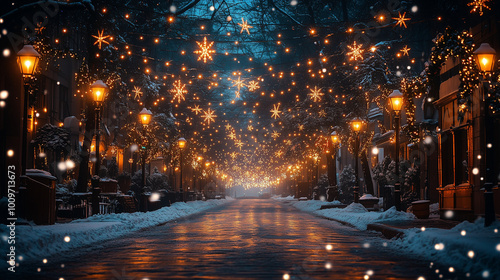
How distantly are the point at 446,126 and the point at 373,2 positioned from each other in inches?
604

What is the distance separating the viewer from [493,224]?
16.0m

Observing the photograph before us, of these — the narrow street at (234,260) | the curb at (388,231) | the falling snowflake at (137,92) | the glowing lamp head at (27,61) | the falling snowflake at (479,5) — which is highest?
the falling snowflake at (137,92)

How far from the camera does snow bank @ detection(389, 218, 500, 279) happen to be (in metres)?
10.6

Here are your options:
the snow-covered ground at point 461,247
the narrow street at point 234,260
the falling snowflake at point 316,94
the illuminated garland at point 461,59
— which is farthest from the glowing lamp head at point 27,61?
the falling snowflake at point 316,94

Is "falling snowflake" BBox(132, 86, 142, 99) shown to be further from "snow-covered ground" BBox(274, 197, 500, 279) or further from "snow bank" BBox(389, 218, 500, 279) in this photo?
"snow bank" BBox(389, 218, 500, 279)

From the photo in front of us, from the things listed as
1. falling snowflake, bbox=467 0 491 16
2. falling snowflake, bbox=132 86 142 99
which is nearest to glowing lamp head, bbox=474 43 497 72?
falling snowflake, bbox=467 0 491 16

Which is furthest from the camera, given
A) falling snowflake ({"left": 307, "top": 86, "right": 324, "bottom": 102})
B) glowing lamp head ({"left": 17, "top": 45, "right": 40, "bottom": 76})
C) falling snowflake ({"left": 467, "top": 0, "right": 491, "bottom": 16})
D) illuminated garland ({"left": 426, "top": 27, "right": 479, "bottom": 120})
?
falling snowflake ({"left": 307, "top": 86, "right": 324, "bottom": 102})

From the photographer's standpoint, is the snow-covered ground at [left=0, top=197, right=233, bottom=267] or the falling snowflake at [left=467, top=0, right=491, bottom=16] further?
the falling snowflake at [left=467, top=0, right=491, bottom=16]

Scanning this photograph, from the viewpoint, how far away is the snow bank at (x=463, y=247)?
34.7ft

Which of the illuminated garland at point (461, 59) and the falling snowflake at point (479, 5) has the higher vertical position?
the falling snowflake at point (479, 5)

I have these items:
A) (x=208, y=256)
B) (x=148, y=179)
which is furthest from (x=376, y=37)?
(x=208, y=256)

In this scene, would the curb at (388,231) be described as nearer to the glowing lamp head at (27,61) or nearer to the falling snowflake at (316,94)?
the glowing lamp head at (27,61)

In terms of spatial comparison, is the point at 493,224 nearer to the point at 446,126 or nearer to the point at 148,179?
the point at 446,126

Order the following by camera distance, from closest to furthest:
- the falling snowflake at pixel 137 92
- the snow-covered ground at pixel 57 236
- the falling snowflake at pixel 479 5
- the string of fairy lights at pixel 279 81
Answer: the snow-covered ground at pixel 57 236
the falling snowflake at pixel 479 5
the string of fairy lights at pixel 279 81
the falling snowflake at pixel 137 92
